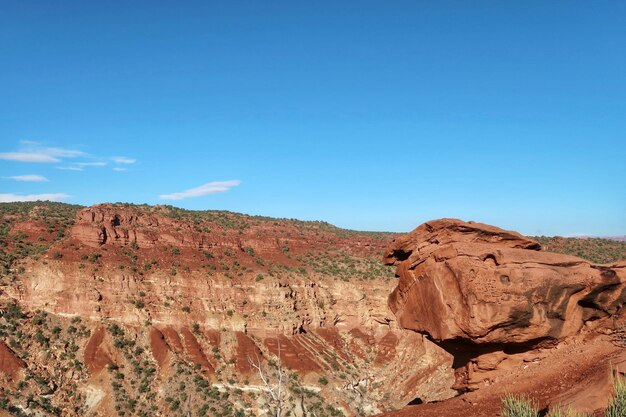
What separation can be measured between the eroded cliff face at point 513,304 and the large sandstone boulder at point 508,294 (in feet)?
0.09

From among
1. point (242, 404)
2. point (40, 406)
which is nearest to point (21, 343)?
point (40, 406)

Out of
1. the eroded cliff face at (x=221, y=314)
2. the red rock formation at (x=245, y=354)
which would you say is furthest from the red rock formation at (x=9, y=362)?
the red rock formation at (x=245, y=354)

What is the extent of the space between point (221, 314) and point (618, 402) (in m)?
41.5

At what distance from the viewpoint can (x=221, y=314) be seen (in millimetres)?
48062

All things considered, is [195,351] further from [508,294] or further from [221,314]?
[508,294]

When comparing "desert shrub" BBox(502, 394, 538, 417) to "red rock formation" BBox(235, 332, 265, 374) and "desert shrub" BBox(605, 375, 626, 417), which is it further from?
"red rock formation" BBox(235, 332, 265, 374)

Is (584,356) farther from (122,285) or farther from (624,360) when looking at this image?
(122,285)

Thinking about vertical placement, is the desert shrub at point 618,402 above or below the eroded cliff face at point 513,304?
below

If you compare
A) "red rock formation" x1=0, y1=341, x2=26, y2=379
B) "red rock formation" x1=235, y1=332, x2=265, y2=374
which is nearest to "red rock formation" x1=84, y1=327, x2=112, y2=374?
"red rock formation" x1=0, y1=341, x2=26, y2=379

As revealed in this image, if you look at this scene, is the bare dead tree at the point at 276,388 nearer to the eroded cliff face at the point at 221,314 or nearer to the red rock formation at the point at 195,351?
the eroded cliff face at the point at 221,314

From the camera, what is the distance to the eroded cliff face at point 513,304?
42.0 feet

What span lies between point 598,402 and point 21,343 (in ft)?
140

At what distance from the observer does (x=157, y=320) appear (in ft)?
151

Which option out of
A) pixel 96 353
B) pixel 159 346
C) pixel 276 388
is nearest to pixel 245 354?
pixel 276 388
